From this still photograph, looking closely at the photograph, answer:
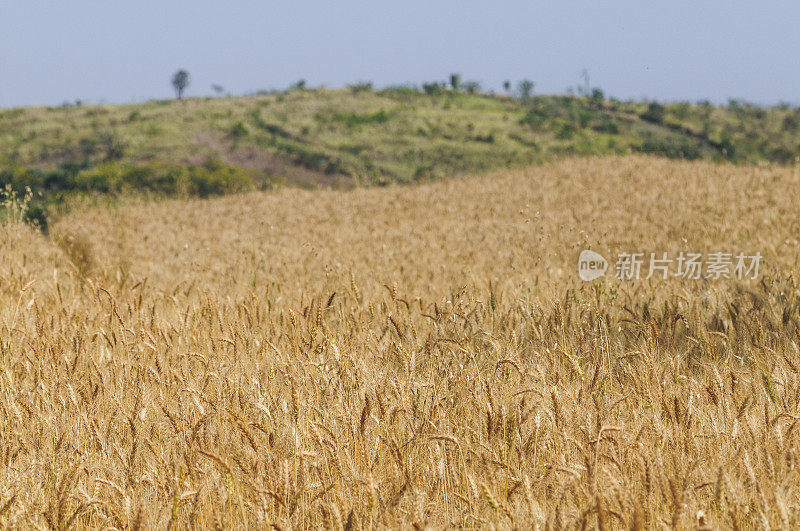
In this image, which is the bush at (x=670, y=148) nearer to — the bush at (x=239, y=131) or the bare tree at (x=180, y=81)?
the bush at (x=239, y=131)

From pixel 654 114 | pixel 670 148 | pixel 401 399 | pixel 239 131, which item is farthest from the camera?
pixel 654 114

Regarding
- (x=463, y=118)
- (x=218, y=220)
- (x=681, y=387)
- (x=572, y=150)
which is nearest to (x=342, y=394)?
(x=681, y=387)

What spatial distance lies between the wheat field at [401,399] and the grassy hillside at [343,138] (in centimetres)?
1156

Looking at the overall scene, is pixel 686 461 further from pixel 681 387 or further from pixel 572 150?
pixel 572 150

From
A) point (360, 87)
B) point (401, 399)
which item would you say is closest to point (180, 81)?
point (360, 87)

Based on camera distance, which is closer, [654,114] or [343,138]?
[343,138]

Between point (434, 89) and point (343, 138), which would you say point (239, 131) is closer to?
point (343, 138)

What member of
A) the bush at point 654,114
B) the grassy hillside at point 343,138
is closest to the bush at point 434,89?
the grassy hillside at point 343,138

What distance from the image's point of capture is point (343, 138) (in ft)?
83.3

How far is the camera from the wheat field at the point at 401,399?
1.67 m

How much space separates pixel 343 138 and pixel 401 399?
23953mm

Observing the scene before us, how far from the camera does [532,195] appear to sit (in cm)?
1209

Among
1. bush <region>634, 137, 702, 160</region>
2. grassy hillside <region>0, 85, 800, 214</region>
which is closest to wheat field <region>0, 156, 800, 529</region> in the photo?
grassy hillside <region>0, 85, 800, 214</region>

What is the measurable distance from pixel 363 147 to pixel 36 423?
22.2 m
